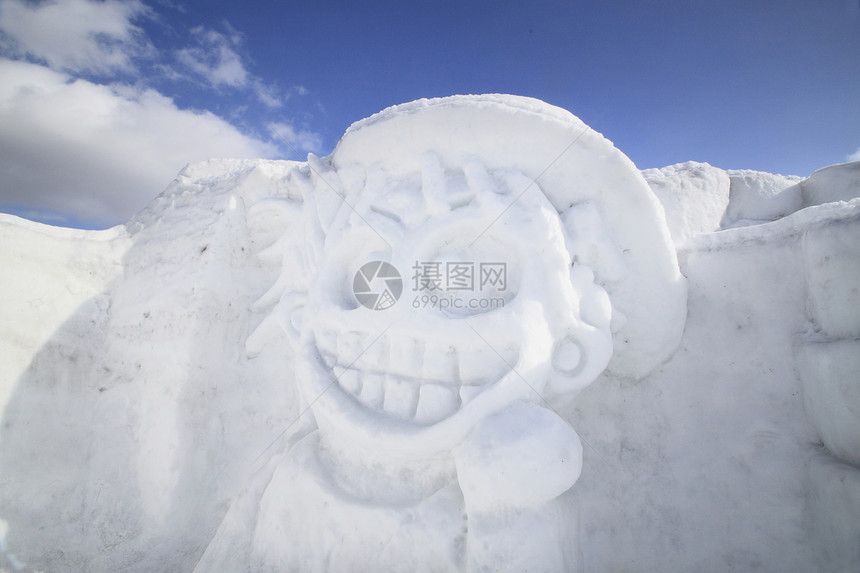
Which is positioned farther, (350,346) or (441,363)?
(350,346)

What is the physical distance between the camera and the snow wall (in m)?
1.12

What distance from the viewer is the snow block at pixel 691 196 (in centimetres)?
175

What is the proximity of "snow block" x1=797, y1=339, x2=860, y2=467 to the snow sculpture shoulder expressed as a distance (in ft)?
1.13

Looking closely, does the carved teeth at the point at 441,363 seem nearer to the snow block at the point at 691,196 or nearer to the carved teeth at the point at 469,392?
the carved teeth at the point at 469,392

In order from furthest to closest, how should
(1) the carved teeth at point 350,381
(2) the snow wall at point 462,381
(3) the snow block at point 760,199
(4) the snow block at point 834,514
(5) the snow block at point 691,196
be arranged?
1. (3) the snow block at point 760,199
2. (5) the snow block at point 691,196
3. (1) the carved teeth at point 350,381
4. (2) the snow wall at point 462,381
5. (4) the snow block at point 834,514

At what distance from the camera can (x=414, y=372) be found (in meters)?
1.18

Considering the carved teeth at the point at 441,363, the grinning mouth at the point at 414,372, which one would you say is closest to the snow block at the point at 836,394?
the grinning mouth at the point at 414,372

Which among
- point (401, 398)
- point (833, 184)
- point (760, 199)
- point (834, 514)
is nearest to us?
point (834, 514)

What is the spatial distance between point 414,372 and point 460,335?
6.5 inches

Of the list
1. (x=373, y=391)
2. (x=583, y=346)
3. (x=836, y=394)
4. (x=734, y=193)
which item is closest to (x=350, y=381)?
(x=373, y=391)

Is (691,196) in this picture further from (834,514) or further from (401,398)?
(401,398)

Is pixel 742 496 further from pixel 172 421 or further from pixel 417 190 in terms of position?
pixel 172 421

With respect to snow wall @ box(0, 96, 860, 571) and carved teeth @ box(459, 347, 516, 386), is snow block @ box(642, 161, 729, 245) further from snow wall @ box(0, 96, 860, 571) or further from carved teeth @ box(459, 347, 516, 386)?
carved teeth @ box(459, 347, 516, 386)

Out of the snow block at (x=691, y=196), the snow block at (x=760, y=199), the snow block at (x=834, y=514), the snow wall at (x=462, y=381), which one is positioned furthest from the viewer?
the snow block at (x=760, y=199)
